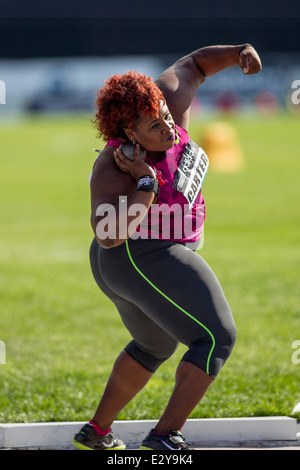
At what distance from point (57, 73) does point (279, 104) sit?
13521mm

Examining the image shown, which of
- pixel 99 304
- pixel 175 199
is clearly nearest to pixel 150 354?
pixel 175 199

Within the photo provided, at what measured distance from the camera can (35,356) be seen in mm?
5832

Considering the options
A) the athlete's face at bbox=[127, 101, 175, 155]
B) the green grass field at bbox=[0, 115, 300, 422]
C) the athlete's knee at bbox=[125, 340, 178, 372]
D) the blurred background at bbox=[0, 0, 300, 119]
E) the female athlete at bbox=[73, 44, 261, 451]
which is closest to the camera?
the female athlete at bbox=[73, 44, 261, 451]

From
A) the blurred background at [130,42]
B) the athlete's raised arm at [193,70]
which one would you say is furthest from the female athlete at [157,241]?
the blurred background at [130,42]

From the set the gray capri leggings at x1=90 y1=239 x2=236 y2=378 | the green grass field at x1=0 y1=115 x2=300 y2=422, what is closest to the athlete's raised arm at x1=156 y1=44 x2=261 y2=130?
the gray capri leggings at x1=90 y1=239 x2=236 y2=378

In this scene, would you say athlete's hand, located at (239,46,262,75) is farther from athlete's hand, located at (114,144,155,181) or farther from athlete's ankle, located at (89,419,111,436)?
athlete's ankle, located at (89,419,111,436)

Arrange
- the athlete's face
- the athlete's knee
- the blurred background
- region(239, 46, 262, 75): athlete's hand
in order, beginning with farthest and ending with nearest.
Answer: the blurred background
region(239, 46, 262, 75): athlete's hand
the athlete's knee
the athlete's face

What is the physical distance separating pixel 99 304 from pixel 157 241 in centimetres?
430

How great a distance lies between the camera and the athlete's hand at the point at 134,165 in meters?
3.21

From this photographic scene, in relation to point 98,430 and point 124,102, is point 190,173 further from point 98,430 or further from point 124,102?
point 98,430

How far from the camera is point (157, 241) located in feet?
11.0

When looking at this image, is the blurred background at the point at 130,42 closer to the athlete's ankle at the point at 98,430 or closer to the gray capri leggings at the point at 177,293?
the athlete's ankle at the point at 98,430

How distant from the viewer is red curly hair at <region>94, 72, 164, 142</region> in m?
3.28

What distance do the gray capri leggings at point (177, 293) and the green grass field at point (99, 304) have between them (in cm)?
133
